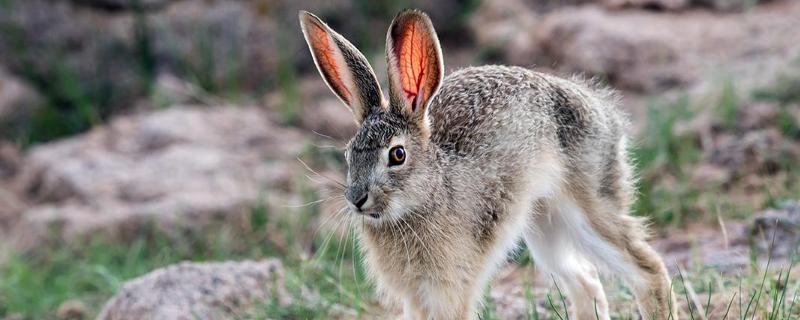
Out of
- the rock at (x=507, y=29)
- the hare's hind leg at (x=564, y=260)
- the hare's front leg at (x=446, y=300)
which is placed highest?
the hare's front leg at (x=446, y=300)

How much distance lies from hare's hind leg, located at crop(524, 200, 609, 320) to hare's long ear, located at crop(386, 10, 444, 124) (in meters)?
0.81

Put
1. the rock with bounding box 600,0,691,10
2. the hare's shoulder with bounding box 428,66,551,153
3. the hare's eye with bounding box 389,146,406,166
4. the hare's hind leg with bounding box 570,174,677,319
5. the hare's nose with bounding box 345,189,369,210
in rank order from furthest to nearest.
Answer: the rock with bounding box 600,0,691,10
the hare's hind leg with bounding box 570,174,677,319
the hare's shoulder with bounding box 428,66,551,153
the hare's eye with bounding box 389,146,406,166
the hare's nose with bounding box 345,189,369,210

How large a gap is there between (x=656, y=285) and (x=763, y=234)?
1342 mm

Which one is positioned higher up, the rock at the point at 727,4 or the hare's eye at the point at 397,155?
the hare's eye at the point at 397,155

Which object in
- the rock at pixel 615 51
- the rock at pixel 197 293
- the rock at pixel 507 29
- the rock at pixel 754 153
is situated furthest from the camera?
the rock at pixel 507 29

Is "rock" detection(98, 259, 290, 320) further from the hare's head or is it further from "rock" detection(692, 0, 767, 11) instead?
"rock" detection(692, 0, 767, 11)

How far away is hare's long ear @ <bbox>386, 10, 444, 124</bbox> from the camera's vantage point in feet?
14.0

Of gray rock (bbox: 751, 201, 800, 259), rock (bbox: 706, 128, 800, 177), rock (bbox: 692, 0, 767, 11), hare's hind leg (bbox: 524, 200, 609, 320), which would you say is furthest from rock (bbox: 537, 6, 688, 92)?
hare's hind leg (bbox: 524, 200, 609, 320)

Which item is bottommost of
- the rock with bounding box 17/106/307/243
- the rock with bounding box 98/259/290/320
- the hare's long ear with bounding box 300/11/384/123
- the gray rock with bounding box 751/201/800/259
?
the rock with bounding box 17/106/307/243

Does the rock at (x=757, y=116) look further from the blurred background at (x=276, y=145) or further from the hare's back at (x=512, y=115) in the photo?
the hare's back at (x=512, y=115)


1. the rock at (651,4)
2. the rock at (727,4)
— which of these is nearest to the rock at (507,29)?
the rock at (651,4)

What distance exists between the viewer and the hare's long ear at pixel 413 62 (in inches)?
168

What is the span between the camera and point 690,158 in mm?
7848

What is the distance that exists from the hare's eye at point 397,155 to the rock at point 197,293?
147cm
